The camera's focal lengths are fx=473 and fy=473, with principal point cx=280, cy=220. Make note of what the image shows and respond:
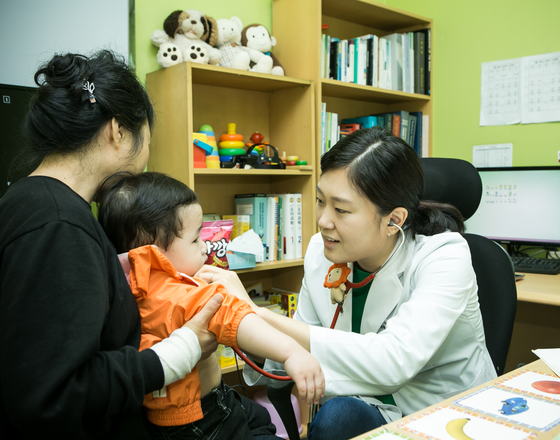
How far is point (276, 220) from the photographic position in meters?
2.36

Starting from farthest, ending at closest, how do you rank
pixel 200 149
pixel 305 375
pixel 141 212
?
pixel 200 149 < pixel 141 212 < pixel 305 375

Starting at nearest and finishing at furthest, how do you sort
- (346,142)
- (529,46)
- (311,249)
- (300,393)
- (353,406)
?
(300,393), (353,406), (346,142), (311,249), (529,46)

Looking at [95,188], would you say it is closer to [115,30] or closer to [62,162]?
[62,162]

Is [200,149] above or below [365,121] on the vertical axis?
below

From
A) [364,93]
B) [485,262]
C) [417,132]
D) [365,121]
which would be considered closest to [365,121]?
[365,121]

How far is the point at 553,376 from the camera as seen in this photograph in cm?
98

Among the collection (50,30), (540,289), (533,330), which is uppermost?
(50,30)

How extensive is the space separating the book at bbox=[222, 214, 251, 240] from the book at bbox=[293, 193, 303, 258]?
260 millimetres

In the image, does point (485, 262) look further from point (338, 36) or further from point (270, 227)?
point (338, 36)

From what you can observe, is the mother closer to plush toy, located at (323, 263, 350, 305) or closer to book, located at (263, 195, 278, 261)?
plush toy, located at (323, 263, 350, 305)

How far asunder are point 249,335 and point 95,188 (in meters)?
0.45

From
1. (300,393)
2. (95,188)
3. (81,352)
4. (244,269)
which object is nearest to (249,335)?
(300,393)

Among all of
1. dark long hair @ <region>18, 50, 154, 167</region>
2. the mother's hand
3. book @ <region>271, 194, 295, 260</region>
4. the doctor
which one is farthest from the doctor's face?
book @ <region>271, 194, 295, 260</region>

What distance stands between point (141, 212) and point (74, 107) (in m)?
0.27
